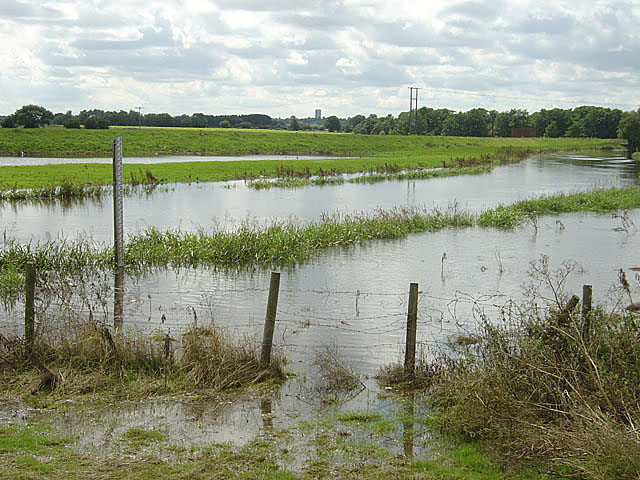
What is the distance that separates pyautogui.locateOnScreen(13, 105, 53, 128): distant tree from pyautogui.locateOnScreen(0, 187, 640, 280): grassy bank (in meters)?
98.4

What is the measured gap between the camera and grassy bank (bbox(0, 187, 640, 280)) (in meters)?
19.2

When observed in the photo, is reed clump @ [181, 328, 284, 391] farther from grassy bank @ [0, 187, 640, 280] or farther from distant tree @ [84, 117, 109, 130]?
distant tree @ [84, 117, 109, 130]

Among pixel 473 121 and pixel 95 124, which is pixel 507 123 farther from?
pixel 95 124

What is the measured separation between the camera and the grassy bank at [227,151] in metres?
53.2

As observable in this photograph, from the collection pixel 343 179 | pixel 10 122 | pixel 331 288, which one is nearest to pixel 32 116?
pixel 10 122

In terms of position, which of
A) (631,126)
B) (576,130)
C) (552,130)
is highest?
(552,130)

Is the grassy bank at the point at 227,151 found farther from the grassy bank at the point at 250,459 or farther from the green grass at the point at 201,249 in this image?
the grassy bank at the point at 250,459

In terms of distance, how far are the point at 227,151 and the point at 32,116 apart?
44649mm

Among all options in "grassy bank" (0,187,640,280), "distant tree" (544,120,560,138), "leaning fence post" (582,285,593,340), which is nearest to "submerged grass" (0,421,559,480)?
"leaning fence post" (582,285,593,340)

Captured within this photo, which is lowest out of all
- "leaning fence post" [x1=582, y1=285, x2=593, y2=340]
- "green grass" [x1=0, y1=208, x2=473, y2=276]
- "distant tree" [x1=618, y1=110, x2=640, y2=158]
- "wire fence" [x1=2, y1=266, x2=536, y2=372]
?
"wire fence" [x1=2, y1=266, x2=536, y2=372]

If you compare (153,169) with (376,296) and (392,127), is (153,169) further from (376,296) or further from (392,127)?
(392,127)

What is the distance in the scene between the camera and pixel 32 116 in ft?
383

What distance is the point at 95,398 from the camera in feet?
30.4

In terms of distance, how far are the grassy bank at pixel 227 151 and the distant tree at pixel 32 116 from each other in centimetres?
1303
